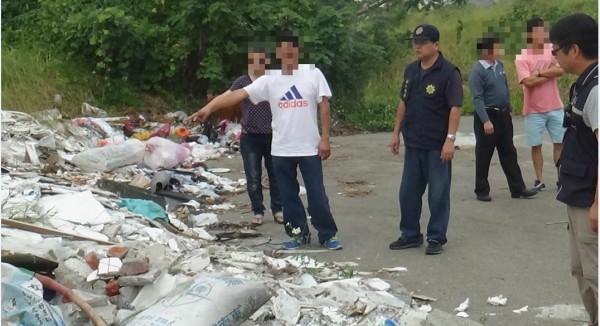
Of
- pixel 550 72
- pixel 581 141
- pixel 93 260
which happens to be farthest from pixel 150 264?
pixel 550 72

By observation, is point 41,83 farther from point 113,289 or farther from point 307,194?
point 113,289

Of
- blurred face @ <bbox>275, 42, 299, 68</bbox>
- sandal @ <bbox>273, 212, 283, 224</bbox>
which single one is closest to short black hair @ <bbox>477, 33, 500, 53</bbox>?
blurred face @ <bbox>275, 42, 299, 68</bbox>

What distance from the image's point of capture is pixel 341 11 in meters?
14.2

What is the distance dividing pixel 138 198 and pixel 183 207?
547 millimetres

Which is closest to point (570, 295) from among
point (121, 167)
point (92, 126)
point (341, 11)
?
point (121, 167)

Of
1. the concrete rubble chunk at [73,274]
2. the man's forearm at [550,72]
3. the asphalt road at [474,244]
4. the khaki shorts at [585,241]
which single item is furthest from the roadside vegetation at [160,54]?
the khaki shorts at [585,241]

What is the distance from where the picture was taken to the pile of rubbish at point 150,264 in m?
4.36

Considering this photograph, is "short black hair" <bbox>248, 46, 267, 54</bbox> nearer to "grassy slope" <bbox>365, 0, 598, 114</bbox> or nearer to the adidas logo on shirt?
the adidas logo on shirt

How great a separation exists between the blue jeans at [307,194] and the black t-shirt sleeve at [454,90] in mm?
1132

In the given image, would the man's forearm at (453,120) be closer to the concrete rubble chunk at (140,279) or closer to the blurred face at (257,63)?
the blurred face at (257,63)

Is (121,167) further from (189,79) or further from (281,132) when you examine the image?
(189,79)

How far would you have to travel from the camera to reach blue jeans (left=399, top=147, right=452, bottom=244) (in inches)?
249

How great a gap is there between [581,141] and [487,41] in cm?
387

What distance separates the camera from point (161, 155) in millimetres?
9938
